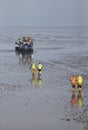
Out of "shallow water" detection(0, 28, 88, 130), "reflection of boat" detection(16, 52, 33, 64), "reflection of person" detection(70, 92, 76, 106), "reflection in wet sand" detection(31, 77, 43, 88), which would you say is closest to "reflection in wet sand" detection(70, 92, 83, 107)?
"reflection of person" detection(70, 92, 76, 106)

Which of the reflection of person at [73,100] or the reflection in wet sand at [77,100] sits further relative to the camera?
the reflection of person at [73,100]

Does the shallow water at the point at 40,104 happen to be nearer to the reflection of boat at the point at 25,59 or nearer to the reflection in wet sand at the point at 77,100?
the reflection in wet sand at the point at 77,100

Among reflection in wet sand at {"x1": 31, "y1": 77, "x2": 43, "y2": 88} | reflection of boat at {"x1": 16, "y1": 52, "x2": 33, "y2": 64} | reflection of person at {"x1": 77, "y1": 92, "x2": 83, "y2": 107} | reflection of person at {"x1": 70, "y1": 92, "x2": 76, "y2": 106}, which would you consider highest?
reflection of person at {"x1": 77, "y1": 92, "x2": 83, "y2": 107}

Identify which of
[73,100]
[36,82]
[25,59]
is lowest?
[25,59]

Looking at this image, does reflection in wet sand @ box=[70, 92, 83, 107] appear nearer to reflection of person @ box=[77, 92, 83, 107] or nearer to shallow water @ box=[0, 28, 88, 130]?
reflection of person @ box=[77, 92, 83, 107]

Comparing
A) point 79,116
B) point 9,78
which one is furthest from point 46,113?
point 9,78

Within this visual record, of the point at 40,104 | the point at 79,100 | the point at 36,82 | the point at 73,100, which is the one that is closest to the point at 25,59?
the point at 36,82

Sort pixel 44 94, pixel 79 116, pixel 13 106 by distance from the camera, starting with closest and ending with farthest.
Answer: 1. pixel 79 116
2. pixel 13 106
3. pixel 44 94

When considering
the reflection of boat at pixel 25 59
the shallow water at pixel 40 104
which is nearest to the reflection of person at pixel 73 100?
the shallow water at pixel 40 104

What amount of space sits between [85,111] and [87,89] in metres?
8.55

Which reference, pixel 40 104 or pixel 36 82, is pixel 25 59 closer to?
pixel 36 82

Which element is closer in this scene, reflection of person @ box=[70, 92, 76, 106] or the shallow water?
the shallow water

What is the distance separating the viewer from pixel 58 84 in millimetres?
37719

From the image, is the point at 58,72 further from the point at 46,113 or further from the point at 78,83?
the point at 46,113
